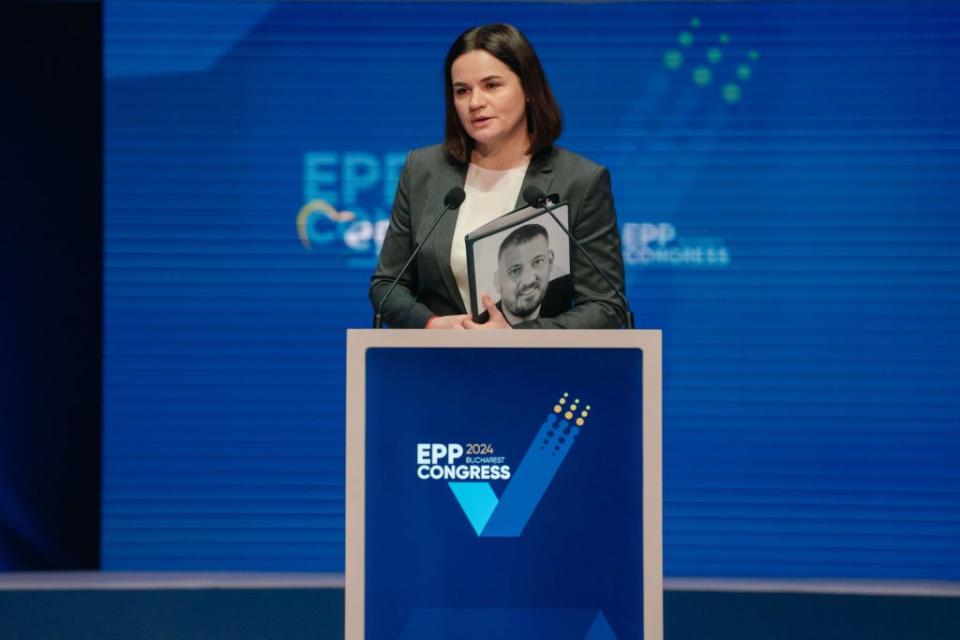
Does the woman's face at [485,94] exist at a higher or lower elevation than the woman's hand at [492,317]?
higher

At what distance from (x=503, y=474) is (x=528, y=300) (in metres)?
0.43

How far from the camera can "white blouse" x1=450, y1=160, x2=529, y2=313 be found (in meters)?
2.10

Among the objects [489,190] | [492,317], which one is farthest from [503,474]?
[489,190]

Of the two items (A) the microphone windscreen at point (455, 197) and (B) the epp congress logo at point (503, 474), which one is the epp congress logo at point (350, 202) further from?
(B) the epp congress logo at point (503, 474)

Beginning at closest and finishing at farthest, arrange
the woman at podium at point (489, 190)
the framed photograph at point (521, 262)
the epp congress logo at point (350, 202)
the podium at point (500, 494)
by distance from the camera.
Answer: the podium at point (500, 494) < the framed photograph at point (521, 262) < the woman at podium at point (489, 190) < the epp congress logo at point (350, 202)

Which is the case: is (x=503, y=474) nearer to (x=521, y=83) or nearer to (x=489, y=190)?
(x=489, y=190)

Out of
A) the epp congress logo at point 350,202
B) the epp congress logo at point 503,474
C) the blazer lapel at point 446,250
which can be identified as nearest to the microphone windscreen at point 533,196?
the blazer lapel at point 446,250

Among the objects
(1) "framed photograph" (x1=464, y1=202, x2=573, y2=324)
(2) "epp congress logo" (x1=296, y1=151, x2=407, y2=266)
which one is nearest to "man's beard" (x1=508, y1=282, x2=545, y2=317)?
(1) "framed photograph" (x1=464, y1=202, x2=573, y2=324)

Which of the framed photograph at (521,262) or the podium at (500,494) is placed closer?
the podium at (500,494)

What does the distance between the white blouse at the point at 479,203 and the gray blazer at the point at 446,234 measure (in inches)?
0.5

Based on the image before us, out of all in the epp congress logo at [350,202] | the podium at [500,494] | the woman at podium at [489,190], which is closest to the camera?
the podium at [500,494]

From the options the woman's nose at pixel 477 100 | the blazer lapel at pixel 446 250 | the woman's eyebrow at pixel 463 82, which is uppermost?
the woman's eyebrow at pixel 463 82

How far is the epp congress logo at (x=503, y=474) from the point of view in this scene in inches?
63.1

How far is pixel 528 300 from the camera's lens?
1.95m
